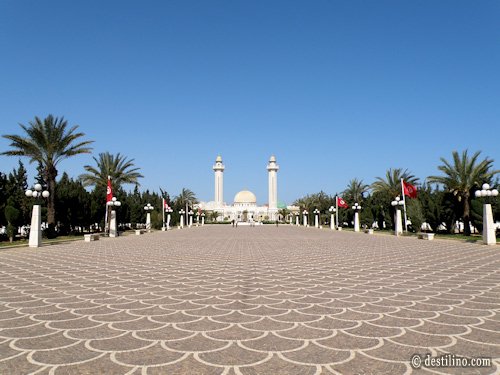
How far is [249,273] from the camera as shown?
10.1 m

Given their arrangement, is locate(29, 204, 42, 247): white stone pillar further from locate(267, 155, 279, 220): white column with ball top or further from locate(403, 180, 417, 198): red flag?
locate(267, 155, 279, 220): white column with ball top

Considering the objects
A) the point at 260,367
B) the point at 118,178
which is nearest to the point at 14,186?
the point at 118,178

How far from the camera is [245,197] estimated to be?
154 meters

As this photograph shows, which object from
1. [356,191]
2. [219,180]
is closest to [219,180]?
[219,180]

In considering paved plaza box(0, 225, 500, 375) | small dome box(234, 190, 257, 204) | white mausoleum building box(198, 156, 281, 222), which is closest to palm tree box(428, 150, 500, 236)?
paved plaza box(0, 225, 500, 375)

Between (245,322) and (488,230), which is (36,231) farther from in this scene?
(488,230)

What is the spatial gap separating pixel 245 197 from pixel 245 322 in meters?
149

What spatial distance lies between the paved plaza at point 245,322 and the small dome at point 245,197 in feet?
471

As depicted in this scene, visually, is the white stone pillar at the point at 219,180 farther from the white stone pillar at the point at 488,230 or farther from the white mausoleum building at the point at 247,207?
the white stone pillar at the point at 488,230

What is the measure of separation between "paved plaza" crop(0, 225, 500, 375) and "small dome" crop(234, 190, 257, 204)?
14349cm

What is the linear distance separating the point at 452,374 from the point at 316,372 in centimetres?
119

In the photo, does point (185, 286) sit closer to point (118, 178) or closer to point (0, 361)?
point (0, 361)

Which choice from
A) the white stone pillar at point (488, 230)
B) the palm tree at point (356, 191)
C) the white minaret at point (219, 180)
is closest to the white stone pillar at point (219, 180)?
the white minaret at point (219, 180)

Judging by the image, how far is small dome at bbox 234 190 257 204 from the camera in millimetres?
153500
